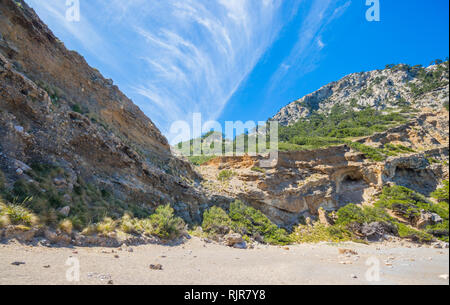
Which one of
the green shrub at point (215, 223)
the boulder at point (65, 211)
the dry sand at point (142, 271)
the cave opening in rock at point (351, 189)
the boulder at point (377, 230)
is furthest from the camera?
the cave opening in rock at point (351, 189)

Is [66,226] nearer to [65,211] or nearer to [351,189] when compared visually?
[65,211]

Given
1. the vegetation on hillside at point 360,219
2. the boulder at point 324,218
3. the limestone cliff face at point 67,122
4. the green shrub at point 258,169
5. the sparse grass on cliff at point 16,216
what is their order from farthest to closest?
the green shrub at point 258,169 < the boulder at point 324,218 < the vegetation on hillside at point 360,219 < the limestone cliff face at point 67,122 < the sparse grass on cliff at point 16,216

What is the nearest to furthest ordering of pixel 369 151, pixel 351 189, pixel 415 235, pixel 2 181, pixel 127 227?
pixel 2 181
pixel 127 227
pixel 415 235
pixel 351 189
pixel 369 151

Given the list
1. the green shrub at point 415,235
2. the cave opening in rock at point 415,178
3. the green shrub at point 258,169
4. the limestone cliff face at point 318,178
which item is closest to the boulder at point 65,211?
the green shrub at point 415,235

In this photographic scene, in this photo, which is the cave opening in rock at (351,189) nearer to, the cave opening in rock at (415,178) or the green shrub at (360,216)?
the cave opening in rock at (415,178)

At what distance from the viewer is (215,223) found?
11.5 m

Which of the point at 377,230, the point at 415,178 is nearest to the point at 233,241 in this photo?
the point at 377,230

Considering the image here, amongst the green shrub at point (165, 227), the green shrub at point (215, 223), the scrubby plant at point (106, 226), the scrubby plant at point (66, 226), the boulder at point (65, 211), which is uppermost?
the boulder at point (65, 211)

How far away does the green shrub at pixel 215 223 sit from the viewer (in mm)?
11070

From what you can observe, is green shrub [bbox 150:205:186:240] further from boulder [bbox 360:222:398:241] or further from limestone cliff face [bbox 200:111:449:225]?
boulder [bbox 360:222:398:241]

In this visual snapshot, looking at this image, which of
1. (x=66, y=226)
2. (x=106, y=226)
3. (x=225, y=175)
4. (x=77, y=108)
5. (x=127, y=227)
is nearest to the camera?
(x=66, y=226)

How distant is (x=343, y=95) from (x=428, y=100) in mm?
74688

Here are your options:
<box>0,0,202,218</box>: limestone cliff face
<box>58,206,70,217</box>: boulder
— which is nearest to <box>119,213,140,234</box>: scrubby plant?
<box>58,206,70,217</box>: boulder

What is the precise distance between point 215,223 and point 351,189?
60.4 ft
